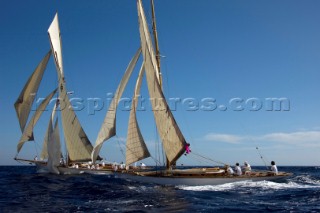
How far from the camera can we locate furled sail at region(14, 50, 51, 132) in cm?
4259

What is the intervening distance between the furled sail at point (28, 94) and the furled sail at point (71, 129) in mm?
2515

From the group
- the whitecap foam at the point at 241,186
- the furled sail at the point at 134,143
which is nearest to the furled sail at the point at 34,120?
the furled sail at the point at 134,143

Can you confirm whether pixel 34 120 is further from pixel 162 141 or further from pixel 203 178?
pixel 203 178

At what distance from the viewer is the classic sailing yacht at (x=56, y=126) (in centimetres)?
4231

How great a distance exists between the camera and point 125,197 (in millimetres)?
23094

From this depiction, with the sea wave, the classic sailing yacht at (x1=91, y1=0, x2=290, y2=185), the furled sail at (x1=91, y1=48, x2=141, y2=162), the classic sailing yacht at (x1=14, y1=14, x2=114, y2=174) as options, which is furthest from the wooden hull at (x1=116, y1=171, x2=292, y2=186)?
the classic sailing yacht at (x1=14, y1=14, x2=114, y2=174)

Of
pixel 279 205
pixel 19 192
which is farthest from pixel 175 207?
pixel 19 192

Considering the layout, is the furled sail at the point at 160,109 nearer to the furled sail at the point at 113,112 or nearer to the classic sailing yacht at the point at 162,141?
the classic sailing yacht at the point at 162,141

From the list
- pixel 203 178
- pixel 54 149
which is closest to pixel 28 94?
pixel 54 149

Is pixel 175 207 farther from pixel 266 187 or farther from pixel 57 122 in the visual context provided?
pixel 57 122

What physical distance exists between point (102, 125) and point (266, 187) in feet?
60.5

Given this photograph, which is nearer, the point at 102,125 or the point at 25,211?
the point at 25,211

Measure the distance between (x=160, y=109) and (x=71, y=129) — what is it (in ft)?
52.4

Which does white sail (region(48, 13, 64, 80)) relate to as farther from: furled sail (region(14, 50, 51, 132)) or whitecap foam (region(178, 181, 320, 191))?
whitecap foam (region(178, 181, 320, 191))
